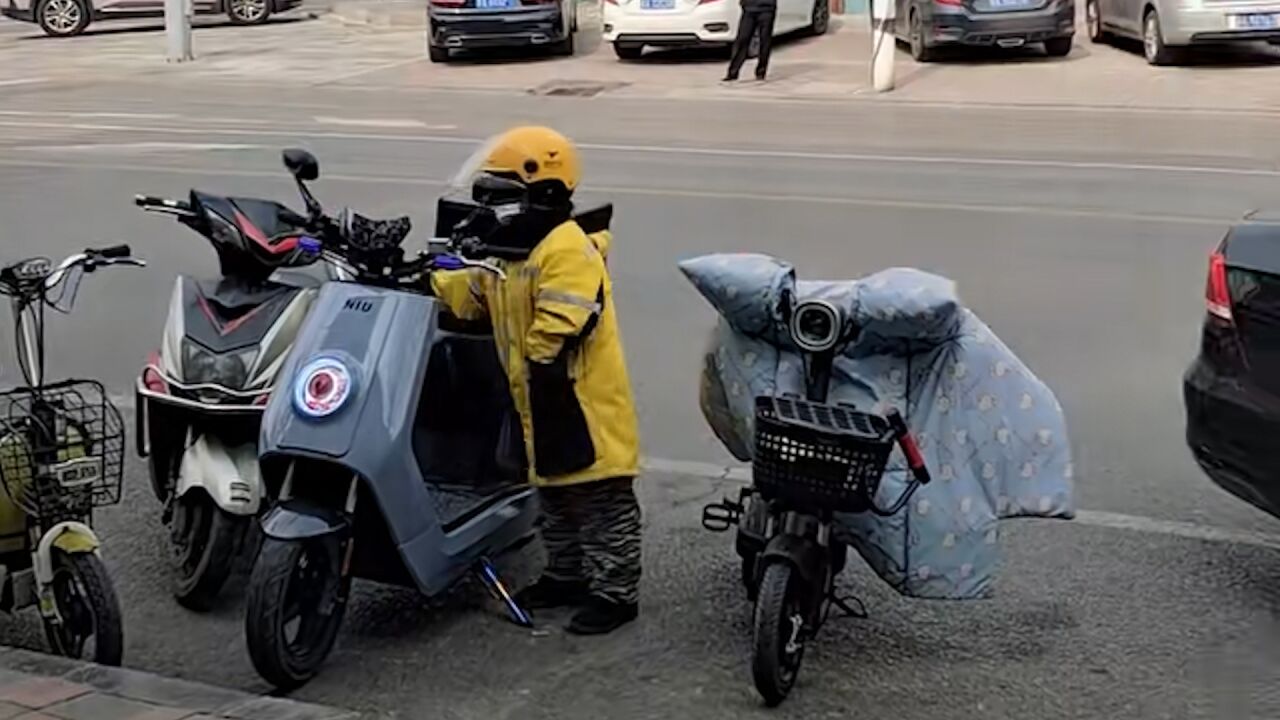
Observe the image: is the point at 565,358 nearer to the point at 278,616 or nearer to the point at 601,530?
the point at 601,530

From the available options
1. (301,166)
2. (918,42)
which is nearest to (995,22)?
(918,42)

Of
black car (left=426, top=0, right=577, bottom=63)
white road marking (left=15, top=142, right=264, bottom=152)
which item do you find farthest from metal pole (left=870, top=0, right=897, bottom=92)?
white road marking (left=15, top=142, right=264, bottom=152)

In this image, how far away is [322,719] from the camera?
4.27 meters

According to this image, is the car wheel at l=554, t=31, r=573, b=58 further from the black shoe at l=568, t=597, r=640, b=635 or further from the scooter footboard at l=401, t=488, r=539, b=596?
the black shoe at l=568, t=597, r=640, b=635

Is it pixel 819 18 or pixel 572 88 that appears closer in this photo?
pixel 572 88

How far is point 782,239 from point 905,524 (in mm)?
6023

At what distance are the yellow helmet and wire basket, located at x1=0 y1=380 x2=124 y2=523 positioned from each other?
4.12 ft

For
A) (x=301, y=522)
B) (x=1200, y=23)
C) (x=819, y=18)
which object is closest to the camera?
(x=301, y=522)

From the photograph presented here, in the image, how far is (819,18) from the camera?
2478cm

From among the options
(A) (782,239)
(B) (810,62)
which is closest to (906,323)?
(A) (782,239)

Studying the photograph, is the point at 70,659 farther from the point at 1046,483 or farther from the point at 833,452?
the point at 1046,483

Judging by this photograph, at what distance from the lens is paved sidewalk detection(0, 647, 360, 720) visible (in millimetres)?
4266

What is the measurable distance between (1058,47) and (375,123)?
28.3 ft

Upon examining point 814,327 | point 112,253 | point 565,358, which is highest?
point 112,253
